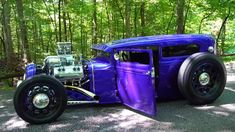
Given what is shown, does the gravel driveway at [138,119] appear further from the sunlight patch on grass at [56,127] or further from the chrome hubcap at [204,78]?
the chrome hubcap at [204,78]

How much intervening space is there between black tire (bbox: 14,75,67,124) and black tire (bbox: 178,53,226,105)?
216 cm

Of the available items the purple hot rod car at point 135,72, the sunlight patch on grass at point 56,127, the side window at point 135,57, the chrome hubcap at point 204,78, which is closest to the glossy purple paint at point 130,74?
the purple hot rod car at point 135,72

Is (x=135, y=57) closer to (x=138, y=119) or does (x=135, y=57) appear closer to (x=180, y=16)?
(x=138, y=119)

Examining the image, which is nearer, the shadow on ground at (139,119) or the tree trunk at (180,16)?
the shadow on ground at (139,119)

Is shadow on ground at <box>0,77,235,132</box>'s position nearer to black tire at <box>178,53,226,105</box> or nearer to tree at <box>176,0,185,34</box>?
black tire at <box>178,53,226,105</box>

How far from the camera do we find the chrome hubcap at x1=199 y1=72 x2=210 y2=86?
6.08m

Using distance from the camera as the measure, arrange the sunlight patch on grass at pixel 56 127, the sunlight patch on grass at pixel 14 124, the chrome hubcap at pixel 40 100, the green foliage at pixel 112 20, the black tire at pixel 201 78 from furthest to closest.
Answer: the green foliage at pixel 112 20
the black tire at pixel 201 78
the chrome hubcap at pixel 40 100
the sunlight patch on grass at pixel 14 124
the sunlight patch on grass at pixel 56 127

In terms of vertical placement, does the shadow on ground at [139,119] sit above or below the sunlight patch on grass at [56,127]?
above

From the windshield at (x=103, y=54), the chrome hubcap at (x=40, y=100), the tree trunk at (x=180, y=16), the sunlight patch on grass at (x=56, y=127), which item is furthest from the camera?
the tree trunk at (x=180, y=16)

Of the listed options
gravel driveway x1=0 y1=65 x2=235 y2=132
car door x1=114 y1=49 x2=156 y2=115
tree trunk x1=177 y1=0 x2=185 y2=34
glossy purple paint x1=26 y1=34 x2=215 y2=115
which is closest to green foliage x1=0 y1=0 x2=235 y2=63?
tree trunk x1=177 y1=0 x2=185 y2=34

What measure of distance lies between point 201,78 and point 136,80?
1.40 meters

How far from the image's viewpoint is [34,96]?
5324 millimetres

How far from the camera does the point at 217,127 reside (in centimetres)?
Result: 469

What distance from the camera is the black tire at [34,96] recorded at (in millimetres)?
5250
